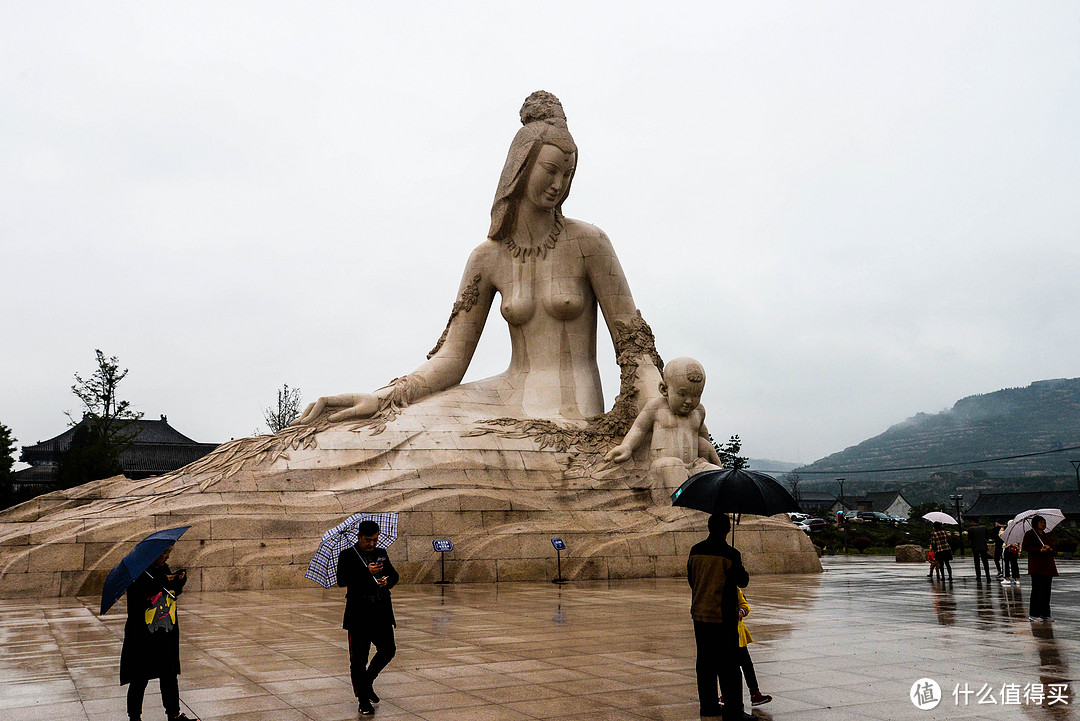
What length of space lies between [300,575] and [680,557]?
5887 mm

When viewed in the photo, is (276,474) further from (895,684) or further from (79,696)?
(895,684)

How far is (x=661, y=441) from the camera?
16.2 meters

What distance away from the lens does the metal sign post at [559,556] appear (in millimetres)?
14078

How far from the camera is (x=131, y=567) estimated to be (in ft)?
16.2

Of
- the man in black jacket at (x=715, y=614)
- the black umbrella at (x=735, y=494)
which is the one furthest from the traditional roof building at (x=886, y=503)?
the man in black jacket at (x=715, y=614)

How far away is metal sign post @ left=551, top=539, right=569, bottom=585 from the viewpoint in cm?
1408

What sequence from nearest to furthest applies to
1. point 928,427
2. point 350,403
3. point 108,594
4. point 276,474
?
point 108,594 → point 276,474 → point 350,403 → point 928,427

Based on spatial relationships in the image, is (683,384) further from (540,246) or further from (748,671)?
(748,671)

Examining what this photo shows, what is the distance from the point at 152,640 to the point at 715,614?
121 inches

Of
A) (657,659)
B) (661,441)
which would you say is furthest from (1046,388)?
(657,659)

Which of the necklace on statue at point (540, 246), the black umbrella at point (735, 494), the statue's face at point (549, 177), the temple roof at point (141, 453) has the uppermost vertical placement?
the statue's face at point (549, 177)

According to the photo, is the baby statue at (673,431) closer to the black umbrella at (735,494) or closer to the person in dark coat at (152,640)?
the black umbrella at (735,494)

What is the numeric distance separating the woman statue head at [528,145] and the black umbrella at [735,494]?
12.5 meters

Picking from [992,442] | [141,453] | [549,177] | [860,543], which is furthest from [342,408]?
[992,442]
